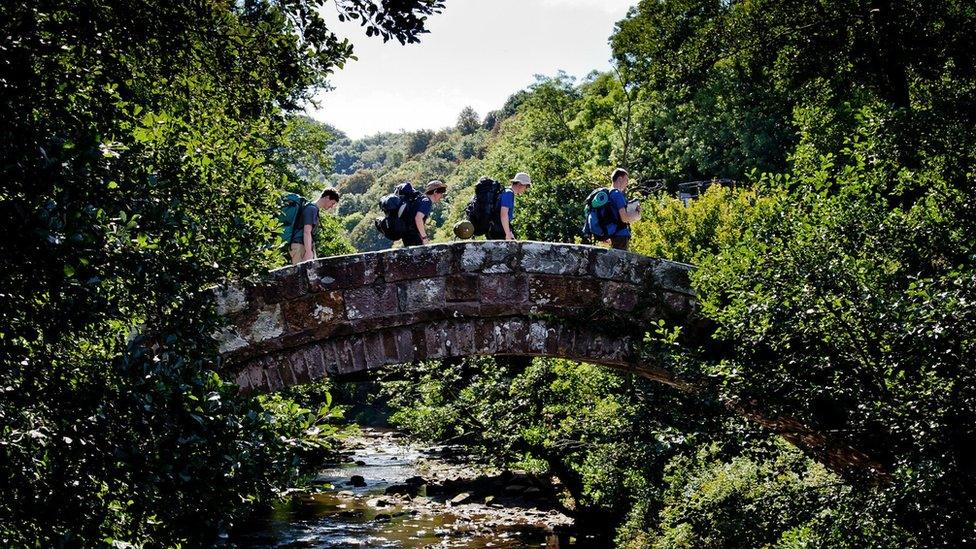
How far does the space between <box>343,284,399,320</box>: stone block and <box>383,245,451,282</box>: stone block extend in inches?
4.7

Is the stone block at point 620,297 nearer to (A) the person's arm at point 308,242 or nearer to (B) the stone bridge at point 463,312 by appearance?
(B) the stone bridge at point 463,312

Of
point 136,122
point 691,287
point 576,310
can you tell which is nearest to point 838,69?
point 691,287

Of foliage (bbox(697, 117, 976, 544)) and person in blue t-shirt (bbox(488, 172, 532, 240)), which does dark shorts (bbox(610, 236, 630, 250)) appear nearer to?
person in blue t-shirt (bbox(488, 172, 532, 240))

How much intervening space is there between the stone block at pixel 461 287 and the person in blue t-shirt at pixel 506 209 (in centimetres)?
159

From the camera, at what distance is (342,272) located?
302 inches

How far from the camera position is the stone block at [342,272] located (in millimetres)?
7609

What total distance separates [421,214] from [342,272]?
1.64m

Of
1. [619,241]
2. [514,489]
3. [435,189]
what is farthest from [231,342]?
[514,489]

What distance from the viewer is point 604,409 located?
41.1ft

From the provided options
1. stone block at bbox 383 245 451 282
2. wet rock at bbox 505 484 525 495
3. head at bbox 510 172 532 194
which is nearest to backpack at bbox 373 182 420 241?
head at bbox 510 172 532 194

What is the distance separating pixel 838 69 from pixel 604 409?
20.1 ft

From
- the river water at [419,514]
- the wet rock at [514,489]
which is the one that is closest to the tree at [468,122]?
the river water at [419,514]

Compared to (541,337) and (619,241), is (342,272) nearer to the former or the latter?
(541,337)

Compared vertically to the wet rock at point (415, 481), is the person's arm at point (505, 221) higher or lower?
higher
